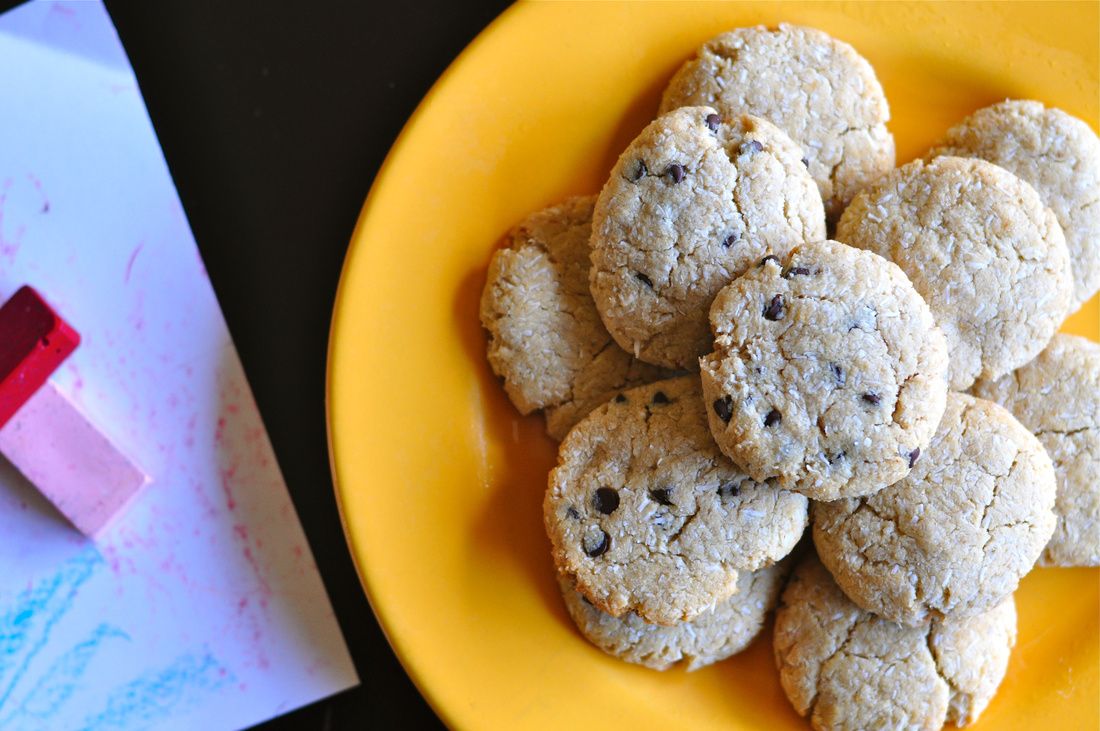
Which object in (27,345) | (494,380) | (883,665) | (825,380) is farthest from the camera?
(27,345)

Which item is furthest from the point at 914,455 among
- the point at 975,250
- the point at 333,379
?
the point at 333,379

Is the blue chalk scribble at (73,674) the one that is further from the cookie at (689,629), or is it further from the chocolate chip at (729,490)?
the chocolate chip at (729,490)

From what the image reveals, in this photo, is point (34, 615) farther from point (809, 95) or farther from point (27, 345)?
point (809, 95)

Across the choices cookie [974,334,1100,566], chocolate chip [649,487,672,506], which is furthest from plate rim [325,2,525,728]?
cookie [974,334,1100,566]

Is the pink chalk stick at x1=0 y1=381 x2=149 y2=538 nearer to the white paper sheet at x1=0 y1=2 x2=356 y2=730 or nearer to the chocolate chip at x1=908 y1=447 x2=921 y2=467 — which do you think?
the white paper sheet at x1=0 y1=2 x2=356 y2=730

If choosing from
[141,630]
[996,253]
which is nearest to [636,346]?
[996,253]
